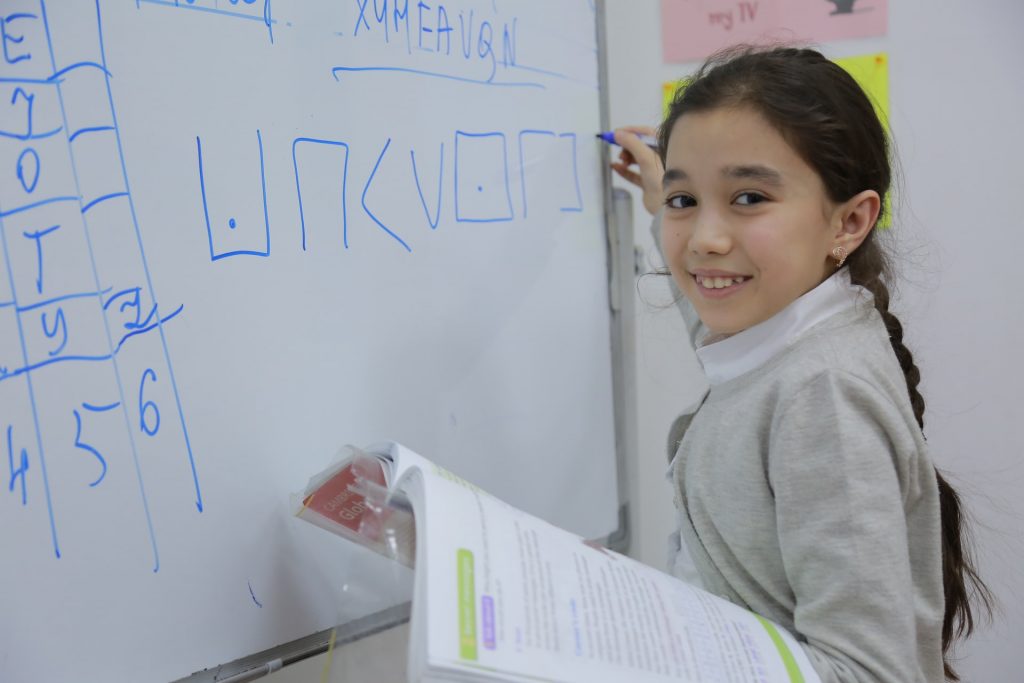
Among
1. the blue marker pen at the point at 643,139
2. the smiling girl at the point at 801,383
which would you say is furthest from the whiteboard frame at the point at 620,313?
the smiling girl at the point at 801,383

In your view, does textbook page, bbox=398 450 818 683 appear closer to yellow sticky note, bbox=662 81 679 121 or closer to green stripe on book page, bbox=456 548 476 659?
green stripe on book page, bbox=456 548 476 659

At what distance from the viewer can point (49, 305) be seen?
0.62 metres

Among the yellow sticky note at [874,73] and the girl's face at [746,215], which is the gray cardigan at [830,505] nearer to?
the girl's face at [746,215]

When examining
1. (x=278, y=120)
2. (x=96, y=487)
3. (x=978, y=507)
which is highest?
(x=278, y=120)

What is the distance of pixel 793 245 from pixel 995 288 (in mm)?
626

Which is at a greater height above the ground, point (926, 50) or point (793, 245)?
point (926, 50)

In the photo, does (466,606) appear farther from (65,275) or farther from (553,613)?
(65,275)

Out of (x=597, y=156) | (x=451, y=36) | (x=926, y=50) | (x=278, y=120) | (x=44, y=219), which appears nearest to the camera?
(x=44, y=219)

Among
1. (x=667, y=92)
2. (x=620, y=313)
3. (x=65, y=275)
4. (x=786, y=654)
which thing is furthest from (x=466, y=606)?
(x=667, y=92)

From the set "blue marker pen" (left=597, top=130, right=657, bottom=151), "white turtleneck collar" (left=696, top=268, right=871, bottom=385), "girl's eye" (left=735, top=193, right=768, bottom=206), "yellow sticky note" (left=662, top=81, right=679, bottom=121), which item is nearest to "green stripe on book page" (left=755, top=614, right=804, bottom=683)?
"white turtleneck collar" (left=696, top=268, right=871, bottom=385)

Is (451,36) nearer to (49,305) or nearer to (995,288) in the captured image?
(49,305)

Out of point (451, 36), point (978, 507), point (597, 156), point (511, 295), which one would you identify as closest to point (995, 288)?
point (978, 507)

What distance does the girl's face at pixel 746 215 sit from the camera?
703 millimetres

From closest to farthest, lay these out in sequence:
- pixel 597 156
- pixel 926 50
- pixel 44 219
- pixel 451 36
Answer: pixel 44 219
pixel 451 36
pixel 597 156
pixel 926 50
